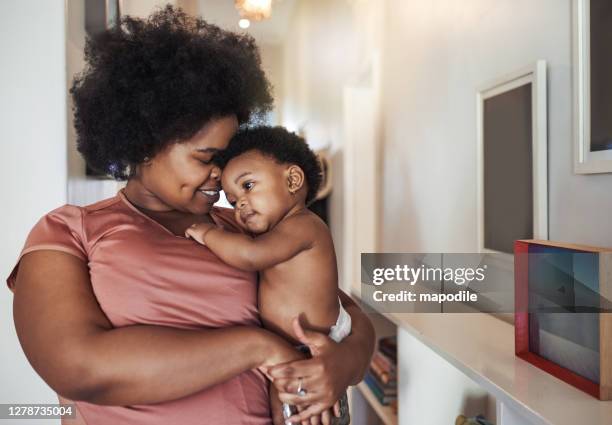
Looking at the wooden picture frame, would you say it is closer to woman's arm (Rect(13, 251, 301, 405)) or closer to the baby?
the baby

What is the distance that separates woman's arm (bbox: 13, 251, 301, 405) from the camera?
57 cm

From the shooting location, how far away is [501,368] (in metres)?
0.88

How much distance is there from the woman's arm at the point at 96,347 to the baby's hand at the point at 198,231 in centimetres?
15

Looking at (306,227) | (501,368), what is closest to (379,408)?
(501,368)

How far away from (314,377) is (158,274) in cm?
24

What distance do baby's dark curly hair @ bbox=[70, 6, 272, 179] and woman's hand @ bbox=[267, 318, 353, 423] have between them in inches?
13.1

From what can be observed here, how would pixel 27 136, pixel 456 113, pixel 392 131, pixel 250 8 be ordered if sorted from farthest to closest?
pixel 392 131, pixel 250 8, pixel 456 113, pixel 27 136

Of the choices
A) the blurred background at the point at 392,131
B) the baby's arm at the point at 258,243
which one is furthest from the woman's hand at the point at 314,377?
the blurred background at the point at 392,131

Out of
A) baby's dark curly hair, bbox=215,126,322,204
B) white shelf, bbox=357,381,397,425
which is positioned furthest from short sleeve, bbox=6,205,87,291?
white shelf, bbox=357,381,397,425

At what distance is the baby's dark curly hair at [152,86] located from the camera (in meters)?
0.72

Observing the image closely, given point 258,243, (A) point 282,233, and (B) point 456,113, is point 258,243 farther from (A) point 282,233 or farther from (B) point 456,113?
(B) point 456,113

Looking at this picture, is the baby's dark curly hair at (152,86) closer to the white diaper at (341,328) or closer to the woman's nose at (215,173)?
the woman's nose at (215,173)

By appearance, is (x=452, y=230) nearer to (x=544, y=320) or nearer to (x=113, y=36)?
(x=544, y=320)

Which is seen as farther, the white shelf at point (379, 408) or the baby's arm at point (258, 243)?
the white shelf at point (379, 408)
